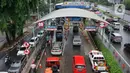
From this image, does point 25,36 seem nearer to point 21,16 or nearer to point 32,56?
point 32,56

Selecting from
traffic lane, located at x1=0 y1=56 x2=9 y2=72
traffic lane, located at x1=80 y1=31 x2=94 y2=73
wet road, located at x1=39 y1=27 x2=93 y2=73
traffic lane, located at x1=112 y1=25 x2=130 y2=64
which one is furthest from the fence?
traffic lane, located at x1=0 y1=56 x2=9 y2=72

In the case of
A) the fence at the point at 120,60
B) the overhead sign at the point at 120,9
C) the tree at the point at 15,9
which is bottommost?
the fence at the point at 120,60

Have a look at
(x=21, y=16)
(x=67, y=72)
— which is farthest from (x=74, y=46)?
(x=21, y=16)

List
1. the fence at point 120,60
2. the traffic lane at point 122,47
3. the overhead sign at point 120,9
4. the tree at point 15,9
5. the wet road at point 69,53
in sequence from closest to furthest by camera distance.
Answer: the tree at point 15,9
the fence at point 120,60
the wet road at point 69,53
the traffic lane at point 122,47
the overhead sign at point 120,9

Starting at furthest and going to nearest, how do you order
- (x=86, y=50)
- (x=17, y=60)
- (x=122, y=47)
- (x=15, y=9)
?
(x=122, y=47), (x=86, y=50), (x=17, y=60), (x=15, y=9)

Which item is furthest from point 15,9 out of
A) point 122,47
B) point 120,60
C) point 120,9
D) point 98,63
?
point 120,9

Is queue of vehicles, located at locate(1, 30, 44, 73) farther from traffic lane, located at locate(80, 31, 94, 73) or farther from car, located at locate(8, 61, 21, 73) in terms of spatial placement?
traffic lane, located at locate(80, 31, 94, 73)

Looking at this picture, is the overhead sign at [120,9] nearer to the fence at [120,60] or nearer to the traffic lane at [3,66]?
the fence at [120,60]

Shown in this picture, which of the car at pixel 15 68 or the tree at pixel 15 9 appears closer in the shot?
the tree at pixel 15 9

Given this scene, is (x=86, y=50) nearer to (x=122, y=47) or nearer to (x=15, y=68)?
(x=122, y=47)

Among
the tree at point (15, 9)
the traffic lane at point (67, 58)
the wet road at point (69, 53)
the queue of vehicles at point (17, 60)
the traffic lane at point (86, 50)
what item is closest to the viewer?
the tree at point (15, 9)

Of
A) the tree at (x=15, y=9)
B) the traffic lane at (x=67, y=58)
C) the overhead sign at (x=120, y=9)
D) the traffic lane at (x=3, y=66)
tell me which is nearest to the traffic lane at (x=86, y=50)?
the traffic lane at (x=67, y=58)
